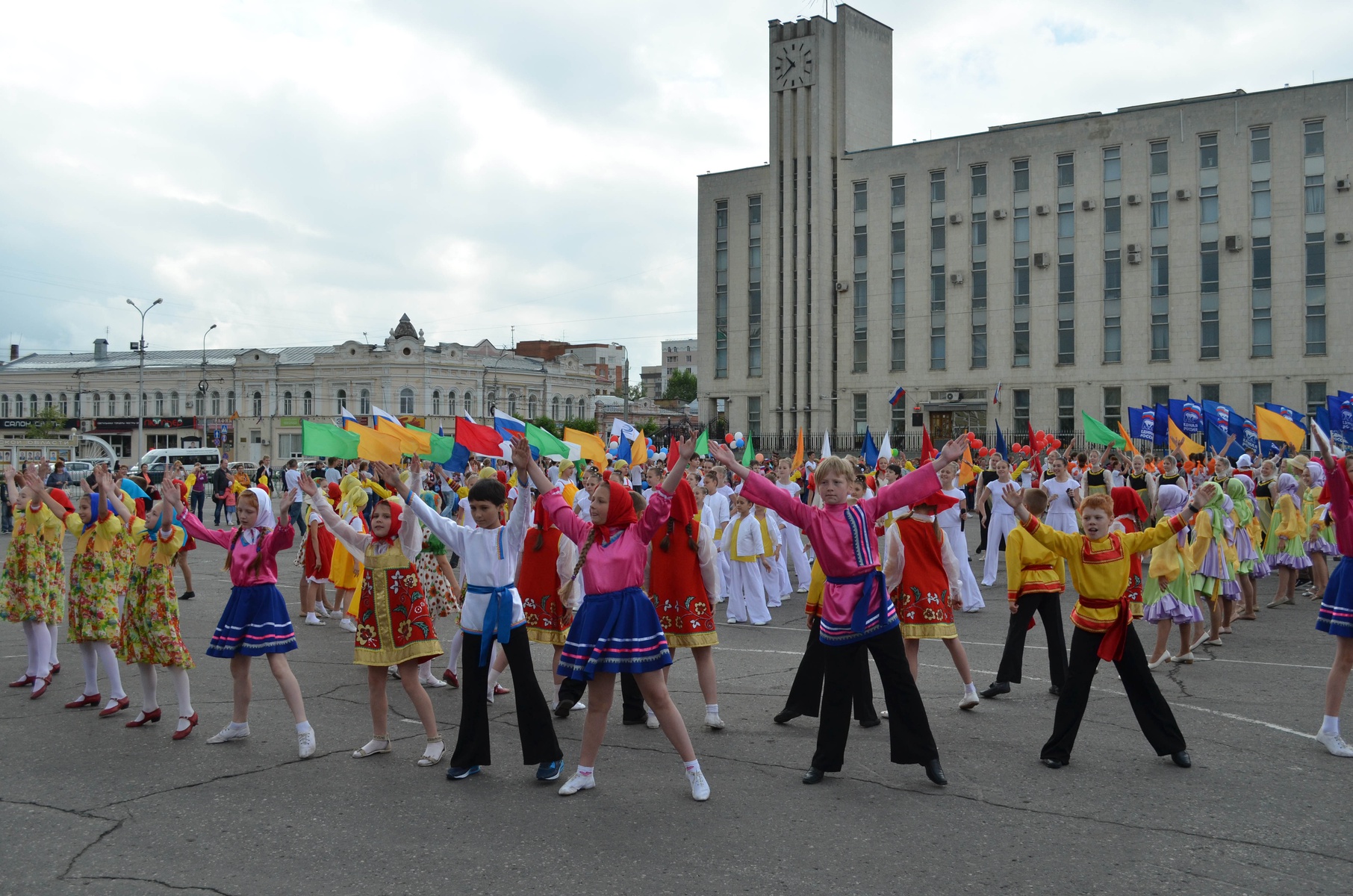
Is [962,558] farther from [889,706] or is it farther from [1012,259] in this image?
[1012,259]

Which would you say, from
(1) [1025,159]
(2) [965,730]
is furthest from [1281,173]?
(2) [965,730]

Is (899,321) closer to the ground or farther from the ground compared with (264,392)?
farther from the ground

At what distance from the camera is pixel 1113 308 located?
47.5 m

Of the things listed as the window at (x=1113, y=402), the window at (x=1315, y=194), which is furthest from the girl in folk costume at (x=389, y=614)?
the window at (x=1315, y=194)

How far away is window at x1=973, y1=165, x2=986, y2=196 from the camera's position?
163ft

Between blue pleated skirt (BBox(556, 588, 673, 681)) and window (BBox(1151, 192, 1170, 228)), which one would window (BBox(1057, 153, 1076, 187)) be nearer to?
window (BBox(1151, 192, 1170, 228))

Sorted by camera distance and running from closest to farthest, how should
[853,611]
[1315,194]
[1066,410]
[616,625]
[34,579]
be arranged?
1. [616,625]
2. [853,611]
3. [34,579]
4. [1315,194]
5. [1066,410]

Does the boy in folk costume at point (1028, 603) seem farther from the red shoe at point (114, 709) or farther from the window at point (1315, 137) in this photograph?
the window at point (1315, 137)

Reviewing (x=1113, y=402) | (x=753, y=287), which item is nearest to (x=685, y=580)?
(x=1113, y=402)

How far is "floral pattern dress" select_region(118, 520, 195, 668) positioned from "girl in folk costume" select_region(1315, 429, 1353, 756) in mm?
7405

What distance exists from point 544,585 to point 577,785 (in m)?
2.35

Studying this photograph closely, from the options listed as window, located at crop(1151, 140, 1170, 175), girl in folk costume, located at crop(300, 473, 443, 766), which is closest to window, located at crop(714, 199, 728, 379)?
window, located at crop(1151, 140, 1170, 175)

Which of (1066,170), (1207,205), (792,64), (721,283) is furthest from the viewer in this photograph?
(721,283)

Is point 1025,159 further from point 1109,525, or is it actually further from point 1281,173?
point 1109,525
